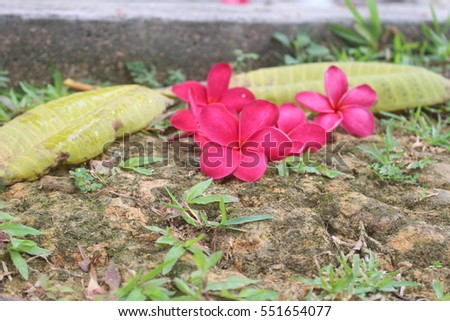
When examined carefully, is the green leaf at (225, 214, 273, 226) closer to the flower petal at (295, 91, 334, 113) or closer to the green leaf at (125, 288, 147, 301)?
the green leaf at (125, 288, 147, 301)

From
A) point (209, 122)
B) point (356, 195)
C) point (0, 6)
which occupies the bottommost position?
point (356, 195)

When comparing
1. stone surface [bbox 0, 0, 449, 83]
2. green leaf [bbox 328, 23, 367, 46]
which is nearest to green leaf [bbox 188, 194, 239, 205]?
stone surface [bbox 0, 0, 449, 83]

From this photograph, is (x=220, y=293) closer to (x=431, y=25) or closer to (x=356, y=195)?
(x=356, y=195)

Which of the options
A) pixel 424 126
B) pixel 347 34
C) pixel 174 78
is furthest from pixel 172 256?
pixel 347 34

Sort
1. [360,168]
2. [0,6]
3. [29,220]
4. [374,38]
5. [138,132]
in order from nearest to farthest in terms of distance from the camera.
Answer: [29,220] < [360,168] < [138,132] < [0,6] < [374,38]

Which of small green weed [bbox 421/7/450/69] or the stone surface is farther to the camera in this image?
small green weed [bbox 421/7/450/69]

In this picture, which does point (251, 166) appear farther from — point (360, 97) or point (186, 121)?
point (360, 97)

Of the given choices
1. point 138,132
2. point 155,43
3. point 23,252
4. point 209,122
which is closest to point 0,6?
point 155,43
